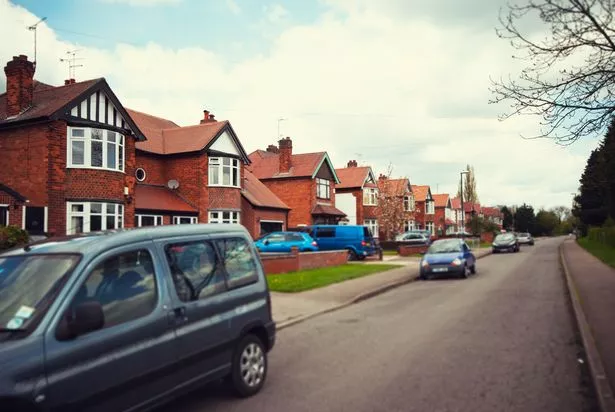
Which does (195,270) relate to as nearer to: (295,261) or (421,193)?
(295,261)

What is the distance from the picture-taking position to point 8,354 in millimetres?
3412

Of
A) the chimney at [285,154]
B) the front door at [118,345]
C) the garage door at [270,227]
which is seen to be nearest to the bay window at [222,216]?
the garage door at [270,227]

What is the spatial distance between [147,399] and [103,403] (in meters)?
0.48

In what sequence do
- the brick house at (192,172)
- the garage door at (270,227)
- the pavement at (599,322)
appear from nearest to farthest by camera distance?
1. the pavement at (599,322)
2. the brick house at (192,172)
3. the garage door at (270,227)

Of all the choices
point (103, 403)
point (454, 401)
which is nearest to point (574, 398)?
point (454, 401)

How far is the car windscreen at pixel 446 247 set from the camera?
1986 centimetres

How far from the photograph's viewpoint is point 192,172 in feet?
95.5

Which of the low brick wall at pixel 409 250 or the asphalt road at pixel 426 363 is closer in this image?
the asphalt road at pixel 426 363

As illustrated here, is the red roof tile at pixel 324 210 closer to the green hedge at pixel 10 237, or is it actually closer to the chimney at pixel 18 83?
the chimney at pixel 18 83

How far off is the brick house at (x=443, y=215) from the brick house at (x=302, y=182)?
44.0 meters

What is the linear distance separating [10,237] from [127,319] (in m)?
11.3

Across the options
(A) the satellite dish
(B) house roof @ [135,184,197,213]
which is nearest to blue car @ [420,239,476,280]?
(B) house roof @ [135,184,197,213]

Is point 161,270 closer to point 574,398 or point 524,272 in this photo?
point 574,398

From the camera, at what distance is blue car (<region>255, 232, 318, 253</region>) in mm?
26500
